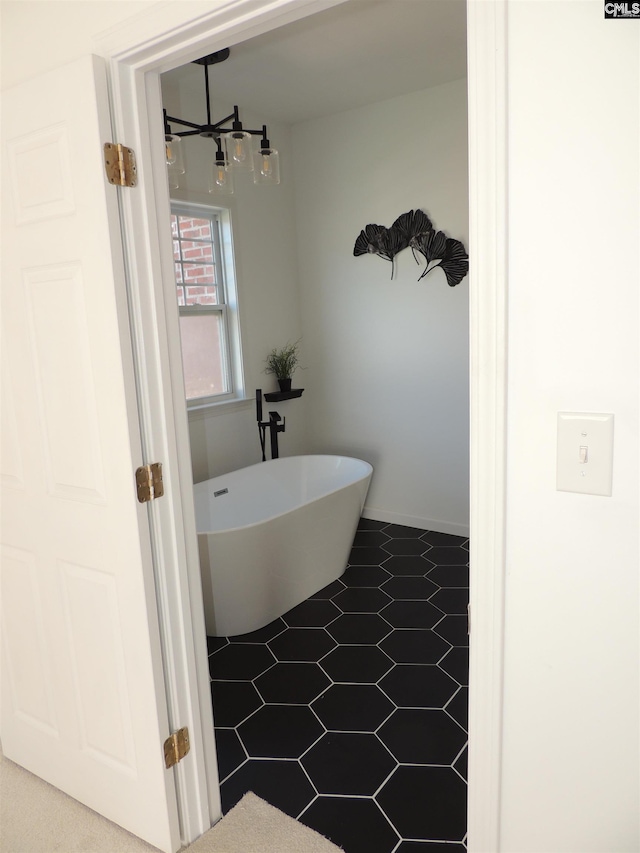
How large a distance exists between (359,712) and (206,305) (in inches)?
107

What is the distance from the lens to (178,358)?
176 centimetres

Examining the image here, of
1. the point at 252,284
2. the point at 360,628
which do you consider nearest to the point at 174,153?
the point at 252,284

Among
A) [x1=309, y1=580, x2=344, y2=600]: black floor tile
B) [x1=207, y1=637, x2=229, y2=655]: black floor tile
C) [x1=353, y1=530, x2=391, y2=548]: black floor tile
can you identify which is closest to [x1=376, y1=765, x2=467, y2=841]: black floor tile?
[x1=207, y1=637, x2=229, y2=655]: black floor tile

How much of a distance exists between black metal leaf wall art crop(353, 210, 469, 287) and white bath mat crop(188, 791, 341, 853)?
3125mm

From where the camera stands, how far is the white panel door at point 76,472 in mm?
1598

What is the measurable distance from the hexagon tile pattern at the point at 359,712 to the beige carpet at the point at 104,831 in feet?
0.20

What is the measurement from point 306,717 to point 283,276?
314 centimetres

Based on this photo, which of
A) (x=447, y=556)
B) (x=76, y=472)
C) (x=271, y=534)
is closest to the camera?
(x=76, y=472)

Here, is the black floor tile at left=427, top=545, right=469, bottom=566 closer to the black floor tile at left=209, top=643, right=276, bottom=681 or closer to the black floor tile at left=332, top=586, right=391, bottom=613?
the black floor tile at left=332, top=586, right=391, bottom=613

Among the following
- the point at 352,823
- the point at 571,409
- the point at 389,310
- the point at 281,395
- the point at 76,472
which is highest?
the point at 389,310

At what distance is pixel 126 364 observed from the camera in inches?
63.7

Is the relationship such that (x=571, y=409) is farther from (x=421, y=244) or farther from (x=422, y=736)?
(x=421, y=244)

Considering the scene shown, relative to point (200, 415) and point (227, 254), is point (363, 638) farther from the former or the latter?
point (227, 254)

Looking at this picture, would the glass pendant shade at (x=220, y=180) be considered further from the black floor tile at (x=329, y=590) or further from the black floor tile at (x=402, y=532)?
the black floor tile at (x=402, y=532)
